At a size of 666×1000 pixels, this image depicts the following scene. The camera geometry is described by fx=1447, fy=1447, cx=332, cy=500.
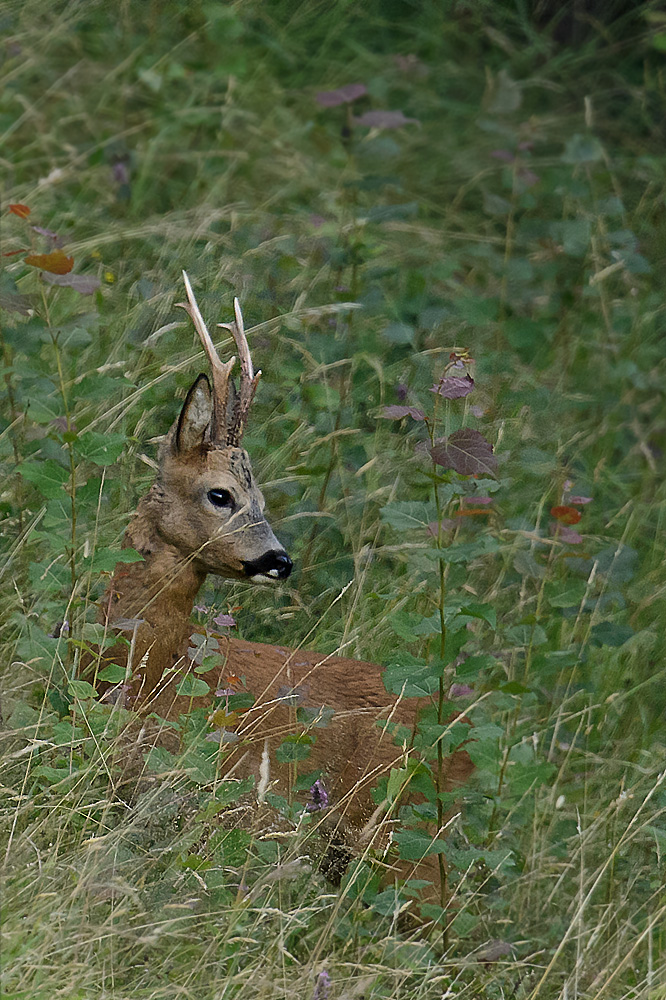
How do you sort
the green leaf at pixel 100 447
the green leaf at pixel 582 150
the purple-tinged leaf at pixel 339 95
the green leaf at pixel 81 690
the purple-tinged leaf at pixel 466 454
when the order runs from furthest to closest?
the green leaf at pixel 582 150 → the purple-tinged leaf at pixel 339 95 → the green leaf at pixel 100 447 → the green leaf at pixel 81 690 → the purple-tinged leaf at pixel 466 454

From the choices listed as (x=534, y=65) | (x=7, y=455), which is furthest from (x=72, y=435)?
(x=534, y=65)

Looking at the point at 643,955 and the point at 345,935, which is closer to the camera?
the point at 345,935

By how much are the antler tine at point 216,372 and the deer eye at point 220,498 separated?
13 cm

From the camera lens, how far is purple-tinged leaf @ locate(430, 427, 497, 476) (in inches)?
113

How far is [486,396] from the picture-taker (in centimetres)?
525

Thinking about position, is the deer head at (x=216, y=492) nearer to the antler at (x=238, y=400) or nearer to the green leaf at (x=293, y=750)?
the antler at (x=238, y=400)

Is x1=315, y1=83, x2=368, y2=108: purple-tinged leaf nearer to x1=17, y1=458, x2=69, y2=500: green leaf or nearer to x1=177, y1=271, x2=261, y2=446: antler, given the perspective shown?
x1=177, y1=271, x2=261, y2=446: antler

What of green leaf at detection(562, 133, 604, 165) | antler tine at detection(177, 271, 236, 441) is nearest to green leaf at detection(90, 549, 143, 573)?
antler tine at detection(177, 271, 236, 441)

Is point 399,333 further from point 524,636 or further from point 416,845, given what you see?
point 416,845

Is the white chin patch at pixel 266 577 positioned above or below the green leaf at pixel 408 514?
below

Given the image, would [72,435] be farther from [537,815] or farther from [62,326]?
[537,815]

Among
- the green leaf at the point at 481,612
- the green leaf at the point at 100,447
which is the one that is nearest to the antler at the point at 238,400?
the green leaf at the point at 100,447

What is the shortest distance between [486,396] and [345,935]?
8.58 feet

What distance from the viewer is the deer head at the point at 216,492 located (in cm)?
349
